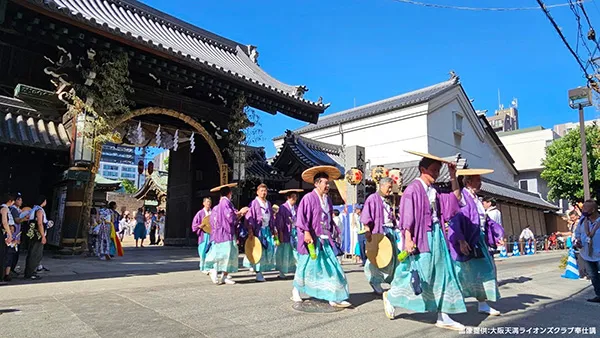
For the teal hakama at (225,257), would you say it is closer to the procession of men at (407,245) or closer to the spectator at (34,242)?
the procession of men at (407,245)

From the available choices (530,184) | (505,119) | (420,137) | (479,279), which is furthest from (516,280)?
(505,119)

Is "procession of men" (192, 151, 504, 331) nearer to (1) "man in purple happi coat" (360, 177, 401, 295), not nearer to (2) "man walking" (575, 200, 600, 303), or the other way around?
(1) "man in purple happi coat" (360, 177, 401, 295)

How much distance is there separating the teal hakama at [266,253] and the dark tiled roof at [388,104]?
15393 mm

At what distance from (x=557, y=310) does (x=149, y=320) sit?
539 cm

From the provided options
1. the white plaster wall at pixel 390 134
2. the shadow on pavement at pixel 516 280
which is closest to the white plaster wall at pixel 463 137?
the white plaster wall at pixel 390 134

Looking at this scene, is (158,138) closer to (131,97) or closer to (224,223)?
(131,97)

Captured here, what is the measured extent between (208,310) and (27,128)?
28.3 ft

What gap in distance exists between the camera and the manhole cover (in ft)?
16.4

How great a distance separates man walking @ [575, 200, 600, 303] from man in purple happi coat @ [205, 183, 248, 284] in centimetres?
597

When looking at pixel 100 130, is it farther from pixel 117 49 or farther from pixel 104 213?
pixel 104 213

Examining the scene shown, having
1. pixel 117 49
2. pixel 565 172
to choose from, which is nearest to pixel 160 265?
pixel 117 49

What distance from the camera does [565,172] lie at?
80.2ft

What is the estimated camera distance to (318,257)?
5.28 meters

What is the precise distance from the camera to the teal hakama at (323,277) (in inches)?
200
